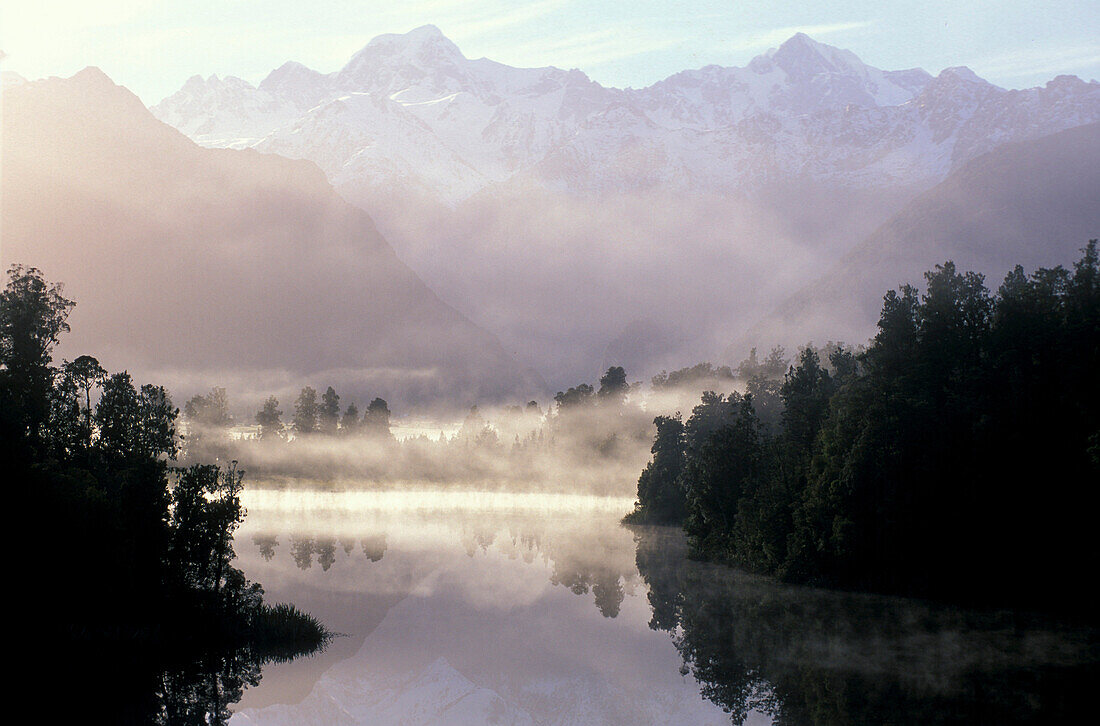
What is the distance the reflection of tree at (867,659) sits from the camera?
3984 centimetres

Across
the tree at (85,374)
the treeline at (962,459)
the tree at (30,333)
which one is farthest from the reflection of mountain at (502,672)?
the tree at (30,333)

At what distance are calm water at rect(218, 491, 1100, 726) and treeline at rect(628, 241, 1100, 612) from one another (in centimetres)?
491

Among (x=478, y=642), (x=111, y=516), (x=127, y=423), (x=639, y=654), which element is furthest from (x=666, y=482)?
(x=111, y=516)

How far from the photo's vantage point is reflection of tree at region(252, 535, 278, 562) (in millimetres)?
105438

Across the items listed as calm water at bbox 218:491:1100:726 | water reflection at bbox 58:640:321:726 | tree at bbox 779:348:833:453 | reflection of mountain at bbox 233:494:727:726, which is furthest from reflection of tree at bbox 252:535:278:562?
tree at bbox 779:348:833:453

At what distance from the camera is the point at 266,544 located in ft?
390

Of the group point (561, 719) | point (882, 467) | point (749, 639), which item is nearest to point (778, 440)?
point (882, 467)

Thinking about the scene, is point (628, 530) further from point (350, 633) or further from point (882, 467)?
point (350, 633)

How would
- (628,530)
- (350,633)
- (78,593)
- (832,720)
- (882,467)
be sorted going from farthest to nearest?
(628,530)
(882,467)
(350,633)
(78,593)
(832,720)

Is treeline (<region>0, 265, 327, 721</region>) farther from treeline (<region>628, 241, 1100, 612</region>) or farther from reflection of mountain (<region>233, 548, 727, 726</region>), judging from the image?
treeline (<region>628, 241, 1100, 612</region>)

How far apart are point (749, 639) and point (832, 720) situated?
1930cm

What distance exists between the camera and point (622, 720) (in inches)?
1656

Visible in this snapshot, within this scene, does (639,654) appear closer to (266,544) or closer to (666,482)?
(266,544)

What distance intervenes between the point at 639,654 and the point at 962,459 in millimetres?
32237
